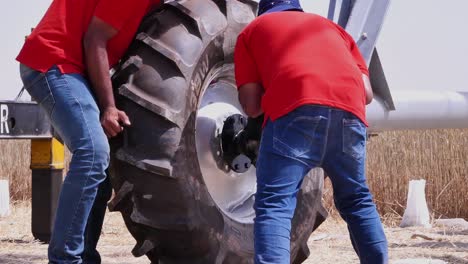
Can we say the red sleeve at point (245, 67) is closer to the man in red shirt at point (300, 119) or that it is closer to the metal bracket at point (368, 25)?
the man in red shirt at point (300, 119)

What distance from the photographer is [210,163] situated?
13.5 ft

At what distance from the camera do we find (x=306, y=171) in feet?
11.0

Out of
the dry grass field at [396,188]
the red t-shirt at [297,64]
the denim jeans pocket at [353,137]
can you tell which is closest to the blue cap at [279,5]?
the red t-shirt at [297,64]

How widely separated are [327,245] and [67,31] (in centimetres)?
418

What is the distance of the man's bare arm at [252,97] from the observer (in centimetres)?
347

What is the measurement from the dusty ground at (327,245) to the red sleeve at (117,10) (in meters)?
2.38

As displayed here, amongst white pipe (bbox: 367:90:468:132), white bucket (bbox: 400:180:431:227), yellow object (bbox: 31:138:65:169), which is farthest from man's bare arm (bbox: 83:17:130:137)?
white bucket (bbox: 400:180:431:227)

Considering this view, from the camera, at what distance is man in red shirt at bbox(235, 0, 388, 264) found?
3252mm

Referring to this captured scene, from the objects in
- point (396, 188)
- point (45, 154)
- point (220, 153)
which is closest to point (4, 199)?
point (45, 154)

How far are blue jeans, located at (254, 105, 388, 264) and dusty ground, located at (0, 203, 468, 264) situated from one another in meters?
2.03

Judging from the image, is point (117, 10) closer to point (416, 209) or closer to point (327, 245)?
point (327, 245)

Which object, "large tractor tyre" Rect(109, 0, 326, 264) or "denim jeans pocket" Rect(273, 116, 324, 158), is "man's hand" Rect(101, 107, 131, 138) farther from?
"denim jeans pocket" Rect(273, 116, 324, 158)

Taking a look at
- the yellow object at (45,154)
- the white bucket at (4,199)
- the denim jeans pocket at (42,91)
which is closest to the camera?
the denim jeans pocket at (42,91)

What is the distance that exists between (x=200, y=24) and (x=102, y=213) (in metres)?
0.96
